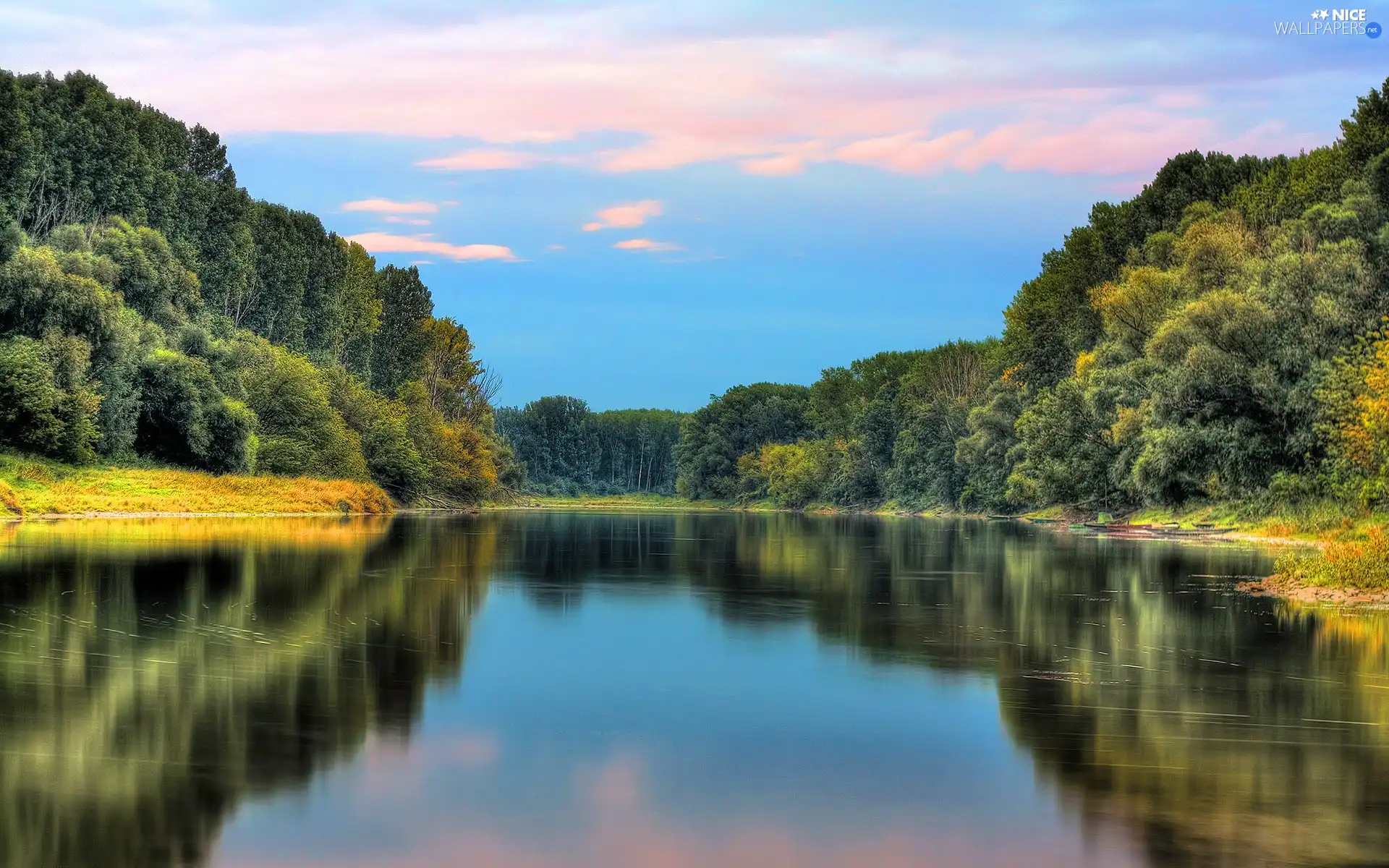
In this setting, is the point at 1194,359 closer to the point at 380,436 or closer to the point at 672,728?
the point at 672,728

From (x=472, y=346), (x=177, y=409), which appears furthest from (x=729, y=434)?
(x=177, y=409)

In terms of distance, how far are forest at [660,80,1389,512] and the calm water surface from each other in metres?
18.2

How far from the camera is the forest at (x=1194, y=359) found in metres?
44.0

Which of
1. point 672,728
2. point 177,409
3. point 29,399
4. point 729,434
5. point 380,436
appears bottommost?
point 672,728

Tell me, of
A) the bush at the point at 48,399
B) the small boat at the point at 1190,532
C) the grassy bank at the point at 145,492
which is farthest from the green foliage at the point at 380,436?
the small boat at the point at 1190,532

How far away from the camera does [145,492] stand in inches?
2419

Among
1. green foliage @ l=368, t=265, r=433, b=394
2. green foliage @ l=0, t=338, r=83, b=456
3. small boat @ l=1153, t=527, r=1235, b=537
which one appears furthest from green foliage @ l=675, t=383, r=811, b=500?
green foliage @ l=0, t=338, r=83, b=456

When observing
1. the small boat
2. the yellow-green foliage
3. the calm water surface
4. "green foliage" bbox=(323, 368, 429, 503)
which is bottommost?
the small boat

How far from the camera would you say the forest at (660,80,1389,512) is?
44.0 meters

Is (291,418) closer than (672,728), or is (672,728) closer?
(672,728)

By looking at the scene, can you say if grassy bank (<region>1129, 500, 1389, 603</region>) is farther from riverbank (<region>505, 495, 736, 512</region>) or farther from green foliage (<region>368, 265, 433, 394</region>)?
riverbank (<region>505, 495, 736, 512</region>)

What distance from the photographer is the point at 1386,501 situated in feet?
119

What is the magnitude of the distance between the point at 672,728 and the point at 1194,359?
38600 mm

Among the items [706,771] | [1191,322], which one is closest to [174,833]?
[706,771]
